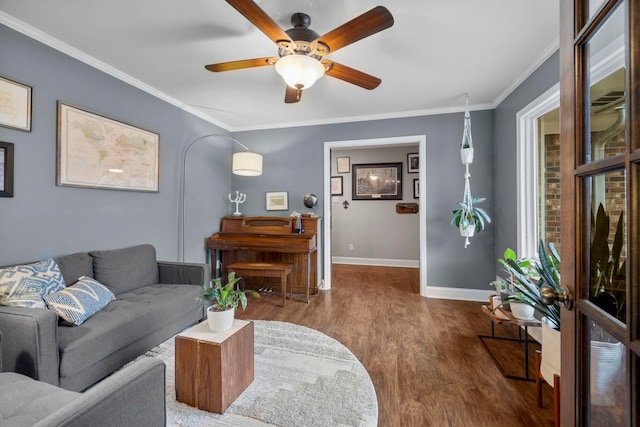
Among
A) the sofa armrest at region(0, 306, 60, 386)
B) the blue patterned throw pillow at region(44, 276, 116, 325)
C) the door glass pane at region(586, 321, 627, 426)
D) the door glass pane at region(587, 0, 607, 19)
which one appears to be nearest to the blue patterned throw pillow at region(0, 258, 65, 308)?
the blue patterned throw pillow at region(44, 276, 116, 325)

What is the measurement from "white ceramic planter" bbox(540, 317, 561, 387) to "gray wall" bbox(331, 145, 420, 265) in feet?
13.4

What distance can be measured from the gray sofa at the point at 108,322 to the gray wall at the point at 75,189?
0.79 feet

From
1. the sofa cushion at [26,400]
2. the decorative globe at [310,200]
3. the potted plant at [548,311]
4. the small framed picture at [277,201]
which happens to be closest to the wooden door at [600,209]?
the potted plant at [548,311]

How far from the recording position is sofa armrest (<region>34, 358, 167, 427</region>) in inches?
30.3

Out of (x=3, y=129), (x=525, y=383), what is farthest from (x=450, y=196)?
(x=3, y=129)

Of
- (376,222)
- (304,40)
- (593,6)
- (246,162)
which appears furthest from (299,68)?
(376,222)

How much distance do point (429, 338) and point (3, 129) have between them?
12.1 ft

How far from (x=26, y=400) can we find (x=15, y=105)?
80.1 inches

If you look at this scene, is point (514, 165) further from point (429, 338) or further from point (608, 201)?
point (608, 201)

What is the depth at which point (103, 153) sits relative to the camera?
A: 2.53 metres

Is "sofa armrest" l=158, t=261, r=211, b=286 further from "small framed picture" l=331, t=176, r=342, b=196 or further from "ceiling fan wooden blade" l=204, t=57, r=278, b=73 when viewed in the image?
"small framed picture" l=331, t=176, r=342, b=196

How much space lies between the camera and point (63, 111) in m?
2.22

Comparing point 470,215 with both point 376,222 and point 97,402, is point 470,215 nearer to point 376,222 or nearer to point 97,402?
point 376,222

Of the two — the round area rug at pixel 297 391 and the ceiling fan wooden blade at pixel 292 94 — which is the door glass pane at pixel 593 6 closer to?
the ceiling fan wooden blade at pixel 292 94
